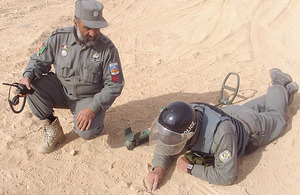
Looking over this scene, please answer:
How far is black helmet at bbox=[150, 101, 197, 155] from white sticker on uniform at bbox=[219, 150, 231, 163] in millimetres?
383

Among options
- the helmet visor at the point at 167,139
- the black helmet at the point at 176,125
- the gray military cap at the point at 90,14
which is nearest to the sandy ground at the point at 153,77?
the helmet visor at the point at 167,139

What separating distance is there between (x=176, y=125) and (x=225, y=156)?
628mm

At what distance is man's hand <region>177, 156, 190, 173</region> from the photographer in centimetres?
323

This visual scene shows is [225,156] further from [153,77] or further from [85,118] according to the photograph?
[153,77]

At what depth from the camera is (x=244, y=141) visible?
319 centimetres

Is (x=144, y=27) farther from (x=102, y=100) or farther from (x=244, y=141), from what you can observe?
(x=244, y=141)

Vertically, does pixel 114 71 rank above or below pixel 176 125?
below

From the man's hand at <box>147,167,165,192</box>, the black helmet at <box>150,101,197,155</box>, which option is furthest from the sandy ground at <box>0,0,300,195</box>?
the black helmet at <box>150,101,197,155</box>

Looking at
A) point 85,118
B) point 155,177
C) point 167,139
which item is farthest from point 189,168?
point 85,118

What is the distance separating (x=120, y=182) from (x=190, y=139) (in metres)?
0.95

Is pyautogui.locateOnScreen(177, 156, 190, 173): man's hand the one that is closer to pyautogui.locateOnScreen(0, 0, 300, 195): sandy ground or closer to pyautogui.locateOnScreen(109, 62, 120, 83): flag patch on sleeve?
pyautogui.locateOnScreen(0, 0, 300, 195): sandy ground

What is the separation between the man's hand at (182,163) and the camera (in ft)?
10.6

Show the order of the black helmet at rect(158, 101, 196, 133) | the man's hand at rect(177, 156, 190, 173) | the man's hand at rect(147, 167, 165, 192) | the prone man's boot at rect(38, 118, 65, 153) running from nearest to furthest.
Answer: the black helmet at rect(158, 101, 196, 133)
the man's hand at rect(147, 167, 165, 192)
the man's hand at rect(177, 156, 190, 173)
the prone man's boot at rect(38, 118, 65, 153)

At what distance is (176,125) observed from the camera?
2.63 meters
